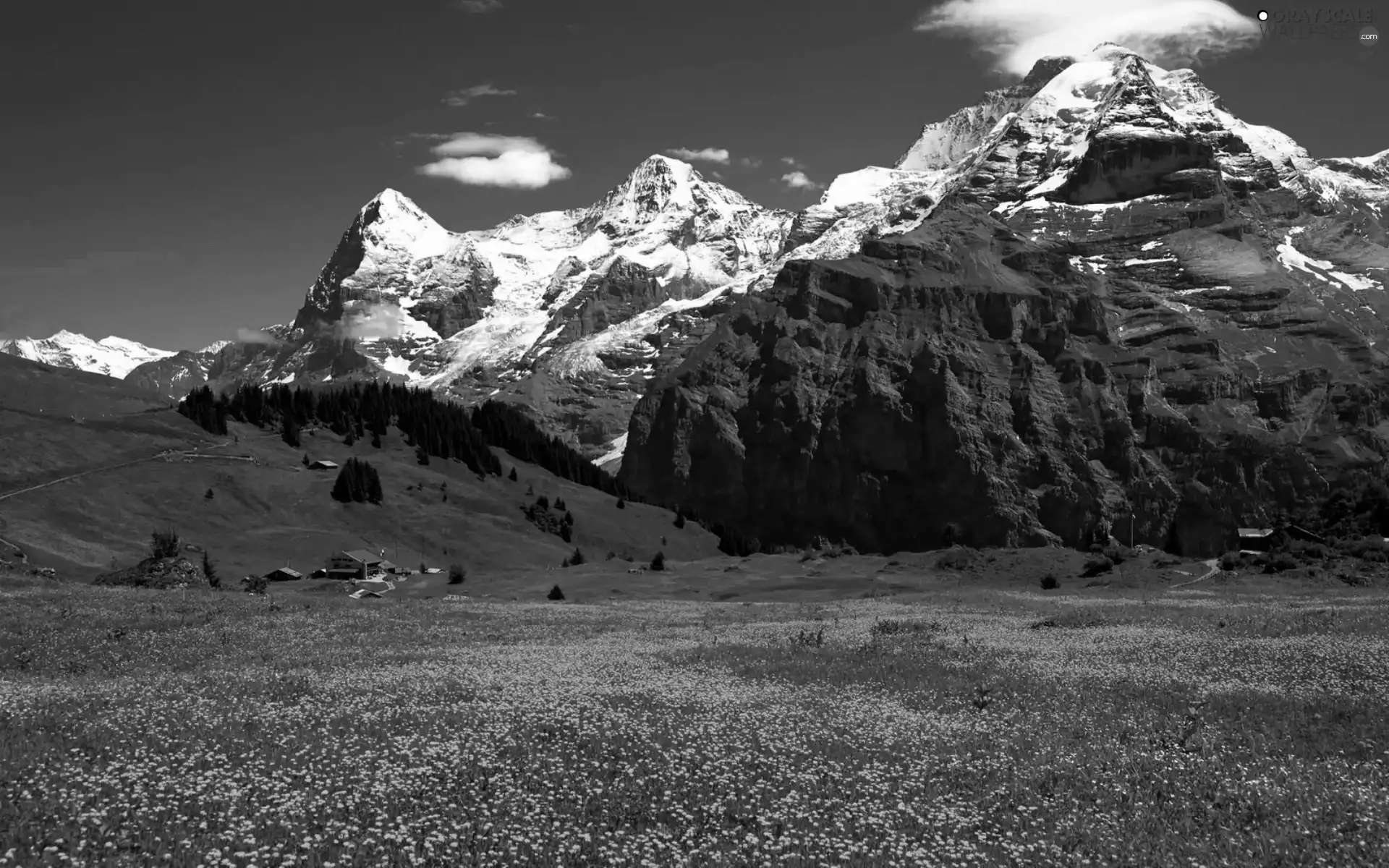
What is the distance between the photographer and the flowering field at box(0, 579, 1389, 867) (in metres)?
14.1

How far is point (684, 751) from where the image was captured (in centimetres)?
1869

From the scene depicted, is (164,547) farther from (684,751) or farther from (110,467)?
(110,467)

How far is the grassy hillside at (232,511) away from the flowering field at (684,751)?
281 ft

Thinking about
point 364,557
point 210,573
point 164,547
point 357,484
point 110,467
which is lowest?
point 364,557

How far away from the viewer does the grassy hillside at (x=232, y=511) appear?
402ft

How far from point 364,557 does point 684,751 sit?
115 meters

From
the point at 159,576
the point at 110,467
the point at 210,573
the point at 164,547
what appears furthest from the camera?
the point at 110,467

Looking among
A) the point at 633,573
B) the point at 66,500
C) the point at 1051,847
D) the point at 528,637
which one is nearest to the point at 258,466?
the point at 66,500

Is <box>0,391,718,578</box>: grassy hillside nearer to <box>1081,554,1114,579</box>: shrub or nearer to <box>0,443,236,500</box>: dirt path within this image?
<box>0,443,236,500</box>: dirt path

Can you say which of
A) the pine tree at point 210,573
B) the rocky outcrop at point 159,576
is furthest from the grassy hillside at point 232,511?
the rocky outcrop at point 159,576

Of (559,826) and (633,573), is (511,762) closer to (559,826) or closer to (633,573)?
→ (559,826)

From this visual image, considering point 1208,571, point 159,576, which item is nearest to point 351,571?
point 159,576

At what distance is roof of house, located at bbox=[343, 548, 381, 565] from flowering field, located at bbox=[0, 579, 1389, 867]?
88489mm

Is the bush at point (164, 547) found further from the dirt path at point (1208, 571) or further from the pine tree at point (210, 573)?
the dirt path at point (1208, 571)
